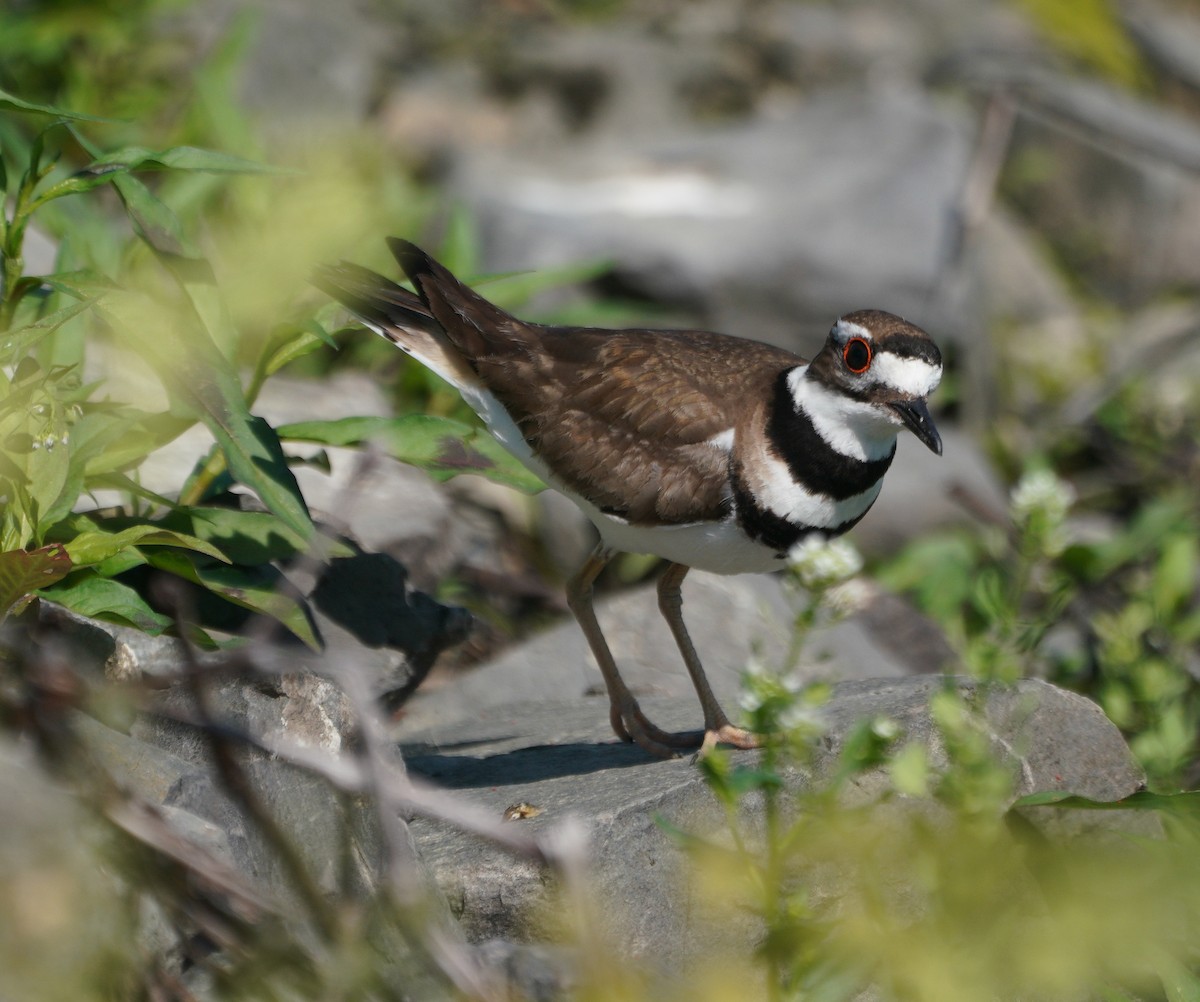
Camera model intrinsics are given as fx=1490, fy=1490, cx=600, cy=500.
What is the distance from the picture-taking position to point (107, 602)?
12.3 feet

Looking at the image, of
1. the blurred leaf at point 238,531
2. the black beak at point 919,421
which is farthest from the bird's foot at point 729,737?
the blurred leaf at point 238,531

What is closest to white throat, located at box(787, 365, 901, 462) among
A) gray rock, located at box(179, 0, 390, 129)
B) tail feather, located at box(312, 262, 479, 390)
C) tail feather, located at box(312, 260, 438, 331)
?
tail feather, located at box(312, 262, 479, 390)

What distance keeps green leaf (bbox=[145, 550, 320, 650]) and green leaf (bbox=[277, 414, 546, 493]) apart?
477 millimetres

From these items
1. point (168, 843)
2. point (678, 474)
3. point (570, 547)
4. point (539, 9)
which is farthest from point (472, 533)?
point (539, 9)

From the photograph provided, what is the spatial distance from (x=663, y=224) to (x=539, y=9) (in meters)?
3.71

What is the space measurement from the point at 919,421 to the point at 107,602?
2.23m

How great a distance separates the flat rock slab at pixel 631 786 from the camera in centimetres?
346

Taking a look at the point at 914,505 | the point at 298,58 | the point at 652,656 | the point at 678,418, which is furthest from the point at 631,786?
A: the point at 298,58

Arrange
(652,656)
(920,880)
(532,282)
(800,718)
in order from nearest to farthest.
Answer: (800,718) < (920,880) < (652,656) < (532,282)

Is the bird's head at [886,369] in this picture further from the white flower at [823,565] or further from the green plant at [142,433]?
the white flower at [823,565]

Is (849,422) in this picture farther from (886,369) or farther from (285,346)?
(285,346)

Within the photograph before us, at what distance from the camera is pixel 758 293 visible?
8.79 metres

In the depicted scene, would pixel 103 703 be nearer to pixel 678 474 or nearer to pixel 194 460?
pixel 678 474

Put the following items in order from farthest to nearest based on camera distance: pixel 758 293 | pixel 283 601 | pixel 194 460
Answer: pixel 758 293 → pixel 194 460 → pixel 283 601
